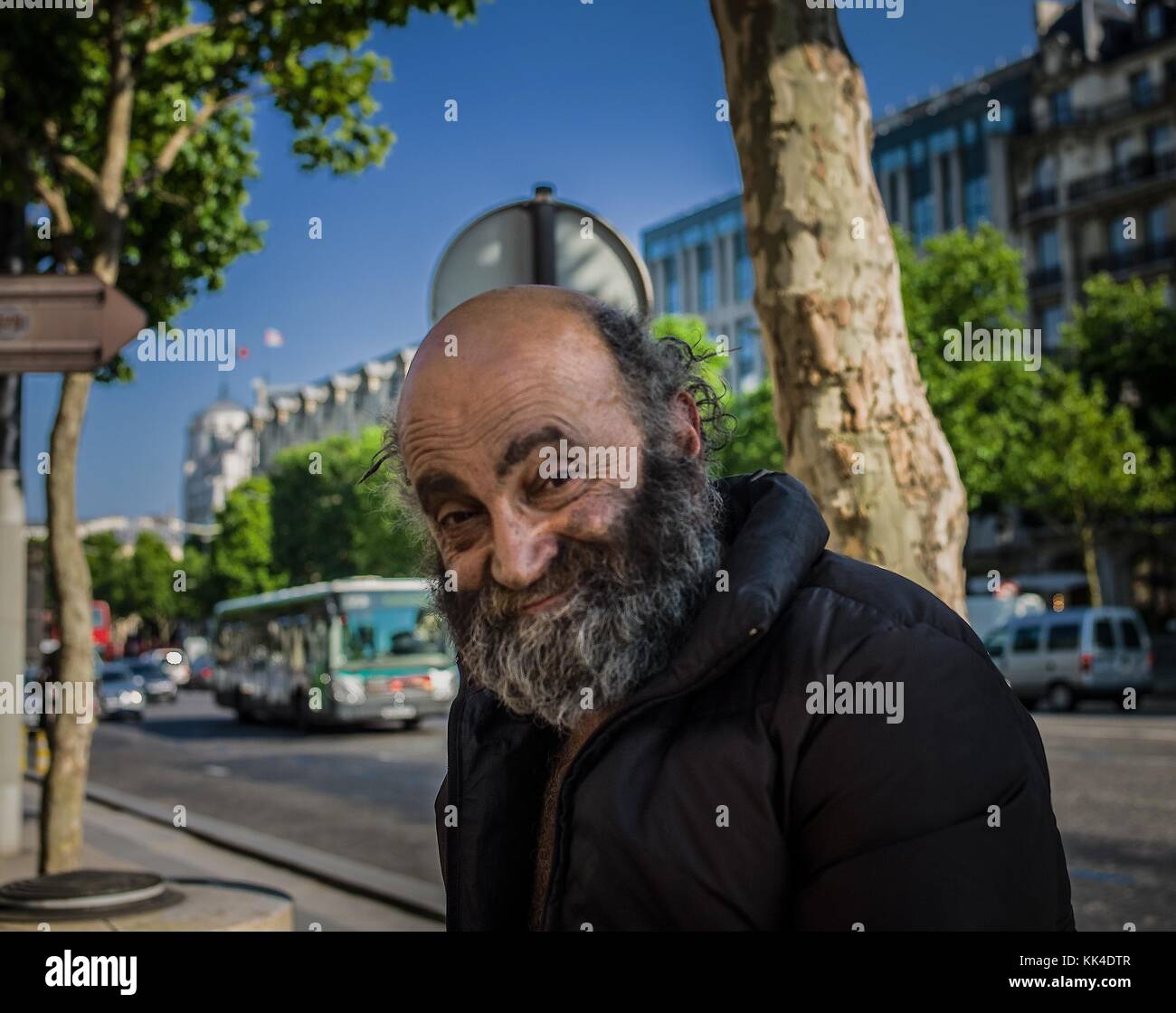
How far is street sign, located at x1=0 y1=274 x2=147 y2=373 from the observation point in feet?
13.4

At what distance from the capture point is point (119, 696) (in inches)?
1404

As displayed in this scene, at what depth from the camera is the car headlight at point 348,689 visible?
25.2 meters

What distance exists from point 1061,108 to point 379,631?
36.4m

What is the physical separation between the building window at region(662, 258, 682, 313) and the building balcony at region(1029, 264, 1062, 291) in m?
18.7

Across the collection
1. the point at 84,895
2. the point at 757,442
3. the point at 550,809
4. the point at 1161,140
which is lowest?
the point at 84,895

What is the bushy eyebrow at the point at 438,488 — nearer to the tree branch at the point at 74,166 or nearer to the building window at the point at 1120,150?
the tree branch at the point at 74,166

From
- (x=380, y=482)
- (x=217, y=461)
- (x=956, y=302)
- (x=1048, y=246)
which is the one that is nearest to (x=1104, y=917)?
(x=380, y=482)

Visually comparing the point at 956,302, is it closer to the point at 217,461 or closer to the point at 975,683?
the point at 975,683

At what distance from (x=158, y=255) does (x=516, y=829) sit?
12188 millimetres

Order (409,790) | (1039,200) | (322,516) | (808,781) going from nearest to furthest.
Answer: (808,781) → (409,790) → (1039,200) → (322,516)

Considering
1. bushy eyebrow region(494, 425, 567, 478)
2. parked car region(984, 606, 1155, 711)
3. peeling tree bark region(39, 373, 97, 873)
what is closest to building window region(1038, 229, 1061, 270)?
parked car region(984, 606, 1155, 711)

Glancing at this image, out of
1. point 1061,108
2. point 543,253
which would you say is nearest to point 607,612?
point 543,253

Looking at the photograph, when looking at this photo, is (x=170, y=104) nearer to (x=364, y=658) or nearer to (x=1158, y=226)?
(x=364, y=658)

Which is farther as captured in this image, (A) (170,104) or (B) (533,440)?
(A) (170,104)
